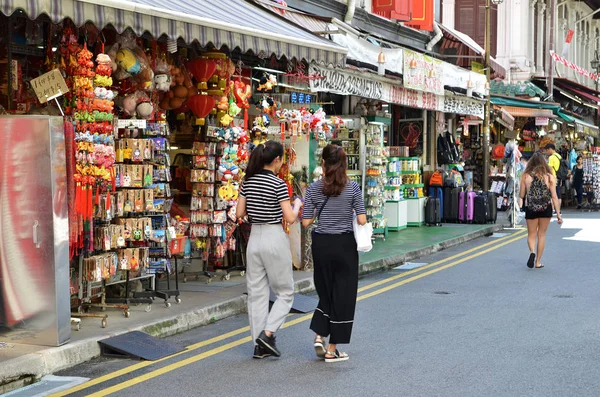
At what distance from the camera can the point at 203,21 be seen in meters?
9.54

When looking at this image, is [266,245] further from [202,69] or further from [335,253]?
[202,69]

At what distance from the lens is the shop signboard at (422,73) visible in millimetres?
18766

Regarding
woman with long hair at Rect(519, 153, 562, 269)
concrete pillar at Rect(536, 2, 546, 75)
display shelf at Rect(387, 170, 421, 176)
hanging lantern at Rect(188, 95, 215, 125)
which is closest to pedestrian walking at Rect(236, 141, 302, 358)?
Answer: hanging lantern at Rect(188, 95, 215, 125)

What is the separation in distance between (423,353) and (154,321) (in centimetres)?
272

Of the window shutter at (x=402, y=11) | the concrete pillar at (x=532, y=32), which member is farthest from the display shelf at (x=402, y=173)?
the concrete pillar at (x=532, y=32)

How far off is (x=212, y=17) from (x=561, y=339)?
4.73 metres

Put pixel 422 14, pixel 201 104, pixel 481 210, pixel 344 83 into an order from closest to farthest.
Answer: pixel 201 104 → pixel 344 83 → pixel 422 14 → pixel 481 210

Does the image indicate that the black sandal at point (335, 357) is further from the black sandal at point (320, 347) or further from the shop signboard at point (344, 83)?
the shop signboard at point (344, 83)

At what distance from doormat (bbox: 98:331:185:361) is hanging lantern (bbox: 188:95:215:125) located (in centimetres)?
390

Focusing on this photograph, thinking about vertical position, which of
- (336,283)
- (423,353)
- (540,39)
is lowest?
(423,353)

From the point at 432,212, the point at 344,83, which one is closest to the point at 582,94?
the point at 432,212

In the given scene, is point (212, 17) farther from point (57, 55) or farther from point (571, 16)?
point (571, 16)

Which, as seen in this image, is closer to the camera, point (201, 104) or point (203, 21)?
point (203, 21)

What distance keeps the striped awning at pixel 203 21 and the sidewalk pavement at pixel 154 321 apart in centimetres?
269
